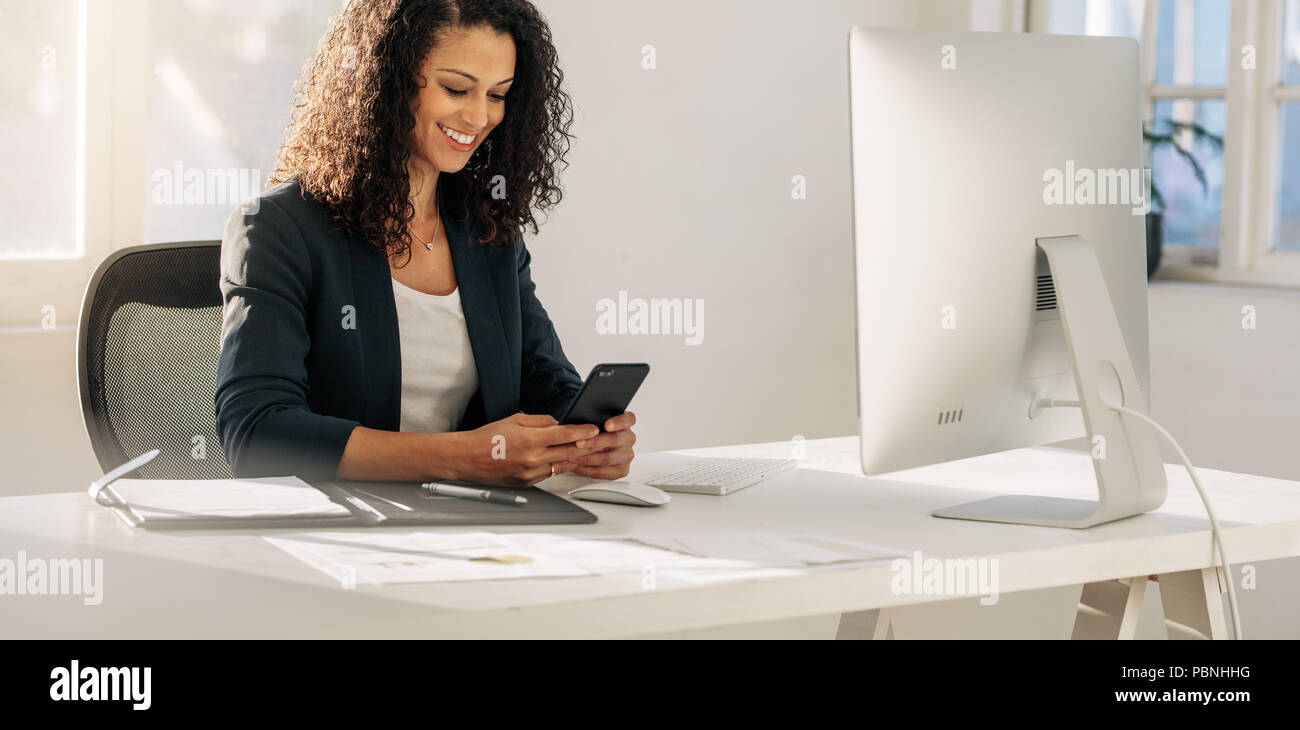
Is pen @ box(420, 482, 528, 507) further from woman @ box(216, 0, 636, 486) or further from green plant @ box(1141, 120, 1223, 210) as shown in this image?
green plant @ box(1141, 120, 1223, 210)

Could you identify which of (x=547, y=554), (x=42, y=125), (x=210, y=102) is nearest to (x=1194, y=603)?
(x=547, y=554)

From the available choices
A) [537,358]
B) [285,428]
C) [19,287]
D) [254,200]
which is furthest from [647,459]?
[19,287]

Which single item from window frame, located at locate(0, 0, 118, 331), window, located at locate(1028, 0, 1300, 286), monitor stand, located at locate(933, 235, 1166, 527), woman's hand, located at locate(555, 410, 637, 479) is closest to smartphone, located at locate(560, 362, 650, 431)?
woman's hand, located at locate(555, 410, 637, 479)

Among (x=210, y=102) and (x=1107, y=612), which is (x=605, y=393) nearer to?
(x=1107, y=612)

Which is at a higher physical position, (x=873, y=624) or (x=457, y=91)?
(x=457, y=91)

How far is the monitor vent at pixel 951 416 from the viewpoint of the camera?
4.61 feet

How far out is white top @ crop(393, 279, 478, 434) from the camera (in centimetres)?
187

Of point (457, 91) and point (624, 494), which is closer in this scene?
point (624, 494)

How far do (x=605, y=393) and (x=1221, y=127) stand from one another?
2026 mm

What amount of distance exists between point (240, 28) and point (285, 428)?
4.64ft

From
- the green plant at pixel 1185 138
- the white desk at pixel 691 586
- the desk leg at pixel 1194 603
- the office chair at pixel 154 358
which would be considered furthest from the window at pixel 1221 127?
the office chair at pixel 154 358

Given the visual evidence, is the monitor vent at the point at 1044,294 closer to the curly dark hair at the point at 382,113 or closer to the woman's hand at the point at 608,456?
the woman's hand at the point at 608,456

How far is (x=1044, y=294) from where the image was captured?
1481 millimetres
